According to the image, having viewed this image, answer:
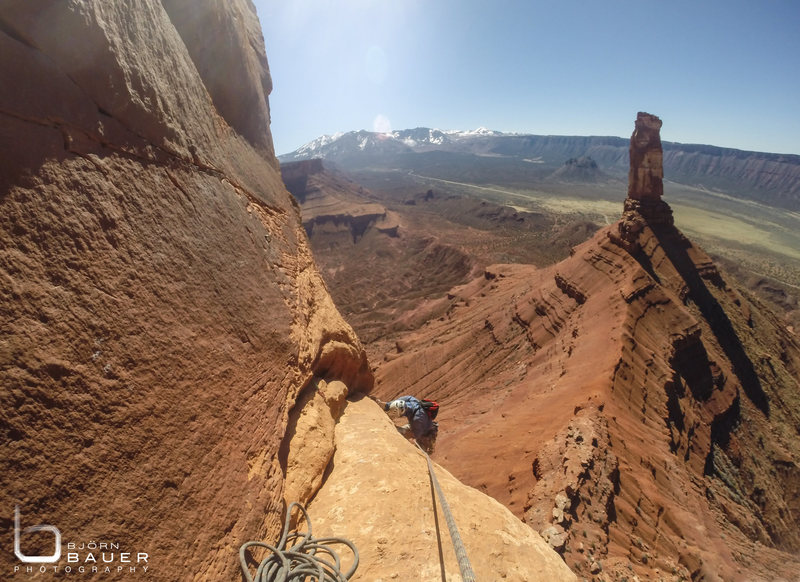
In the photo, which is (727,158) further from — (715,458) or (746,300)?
(715,458)

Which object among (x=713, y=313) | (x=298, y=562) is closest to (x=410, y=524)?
(x=298, y=562)

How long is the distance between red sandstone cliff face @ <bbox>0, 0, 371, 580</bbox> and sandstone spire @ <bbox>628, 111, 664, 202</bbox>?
2081cm

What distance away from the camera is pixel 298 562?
3.21 m

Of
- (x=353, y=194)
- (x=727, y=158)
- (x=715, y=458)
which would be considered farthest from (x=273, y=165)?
(x=727, y=158)

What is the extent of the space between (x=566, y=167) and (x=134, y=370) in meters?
156

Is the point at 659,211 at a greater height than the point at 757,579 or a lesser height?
greater

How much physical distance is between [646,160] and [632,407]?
1417 centimetres

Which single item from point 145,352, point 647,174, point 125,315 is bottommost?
point 647,174

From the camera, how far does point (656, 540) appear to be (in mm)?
7285

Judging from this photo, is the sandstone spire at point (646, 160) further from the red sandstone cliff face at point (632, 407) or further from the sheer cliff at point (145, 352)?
the sheer cliff at point (145, 352)

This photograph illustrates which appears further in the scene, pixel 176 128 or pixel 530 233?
pixel 530 233

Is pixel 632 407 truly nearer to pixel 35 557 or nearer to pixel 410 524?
pixel 410 524

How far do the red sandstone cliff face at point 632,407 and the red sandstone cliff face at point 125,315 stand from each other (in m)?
5.24

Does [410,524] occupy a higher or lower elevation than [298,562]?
lower
